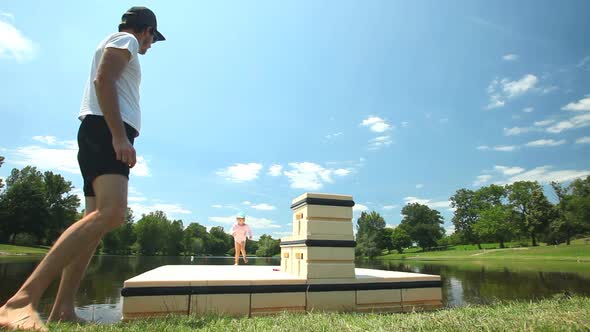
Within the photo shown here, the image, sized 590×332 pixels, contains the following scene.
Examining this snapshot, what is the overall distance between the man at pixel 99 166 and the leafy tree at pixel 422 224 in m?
88.9

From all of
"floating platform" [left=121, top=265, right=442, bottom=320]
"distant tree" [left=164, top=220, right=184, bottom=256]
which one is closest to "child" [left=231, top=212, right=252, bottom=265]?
"floating platform" [left=121, top=265, right=442, bottom=320]

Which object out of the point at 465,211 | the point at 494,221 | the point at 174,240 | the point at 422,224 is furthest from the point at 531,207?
the point at 174,240

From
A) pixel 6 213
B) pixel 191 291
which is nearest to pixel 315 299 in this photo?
pixel 191 291

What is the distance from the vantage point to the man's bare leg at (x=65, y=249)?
221 cm

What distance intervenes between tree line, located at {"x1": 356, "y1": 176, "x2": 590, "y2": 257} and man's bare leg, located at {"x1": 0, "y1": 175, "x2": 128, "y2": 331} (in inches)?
2789

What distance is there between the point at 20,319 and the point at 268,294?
3.22 metres

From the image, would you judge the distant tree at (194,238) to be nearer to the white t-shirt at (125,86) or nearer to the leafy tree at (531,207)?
the leafy tree at (531,207)

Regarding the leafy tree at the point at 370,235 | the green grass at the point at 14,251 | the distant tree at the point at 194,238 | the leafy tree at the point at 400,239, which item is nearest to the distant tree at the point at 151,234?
the distant tree at the point at 194,238

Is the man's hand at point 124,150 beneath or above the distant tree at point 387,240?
above

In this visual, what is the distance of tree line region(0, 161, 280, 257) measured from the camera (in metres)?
53.2

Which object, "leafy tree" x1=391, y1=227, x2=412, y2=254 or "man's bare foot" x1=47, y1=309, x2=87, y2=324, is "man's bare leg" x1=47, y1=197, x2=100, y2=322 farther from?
"leafy tree" x1=391, y1=227, x2=412, y2=254

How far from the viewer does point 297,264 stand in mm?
5930

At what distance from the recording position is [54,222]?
191 ft

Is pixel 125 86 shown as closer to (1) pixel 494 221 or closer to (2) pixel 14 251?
(2) pixel 14 251
